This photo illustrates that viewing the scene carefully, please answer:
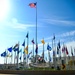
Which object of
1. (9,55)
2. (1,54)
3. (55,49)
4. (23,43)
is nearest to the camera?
(23,43)

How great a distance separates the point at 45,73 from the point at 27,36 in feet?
82.5

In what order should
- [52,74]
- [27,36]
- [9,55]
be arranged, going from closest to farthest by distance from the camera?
1. [52,74]
2. [27,36]
3. [9,55]

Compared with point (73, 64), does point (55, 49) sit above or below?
above

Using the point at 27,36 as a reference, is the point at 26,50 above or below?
below

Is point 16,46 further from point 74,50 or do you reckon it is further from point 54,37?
point 74,50

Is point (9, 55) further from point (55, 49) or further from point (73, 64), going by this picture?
point (73, 64)

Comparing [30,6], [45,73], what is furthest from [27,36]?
[45,73]

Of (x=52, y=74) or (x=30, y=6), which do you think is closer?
(x=52, y=74)

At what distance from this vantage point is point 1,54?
3031 inches

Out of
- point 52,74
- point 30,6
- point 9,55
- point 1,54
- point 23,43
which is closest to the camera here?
point 52,74

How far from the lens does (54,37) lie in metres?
65.7

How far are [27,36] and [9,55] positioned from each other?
33273 mm

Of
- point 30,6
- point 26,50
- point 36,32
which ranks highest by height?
point 30,6

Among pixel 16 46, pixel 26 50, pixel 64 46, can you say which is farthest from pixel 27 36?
pixel 64 46
